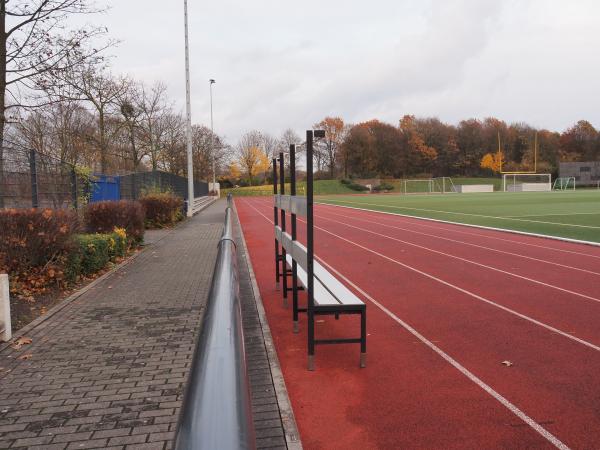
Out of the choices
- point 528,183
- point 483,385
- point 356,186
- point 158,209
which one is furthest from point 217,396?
point 528,183

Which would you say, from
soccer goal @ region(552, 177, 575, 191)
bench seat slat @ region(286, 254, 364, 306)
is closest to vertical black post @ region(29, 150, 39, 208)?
bench seat slat @ region(286, 254, 364, 306)

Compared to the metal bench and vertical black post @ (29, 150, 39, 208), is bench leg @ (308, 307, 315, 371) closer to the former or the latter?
the metal bench

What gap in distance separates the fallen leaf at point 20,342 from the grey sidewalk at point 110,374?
0.07 m

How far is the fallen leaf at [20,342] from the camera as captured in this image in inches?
213

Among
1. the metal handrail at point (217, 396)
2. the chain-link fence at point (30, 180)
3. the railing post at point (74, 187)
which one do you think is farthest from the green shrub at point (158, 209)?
the metal handrail at point (217, 396)

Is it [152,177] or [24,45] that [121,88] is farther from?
[24,45]

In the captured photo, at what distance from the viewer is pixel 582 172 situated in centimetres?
8588

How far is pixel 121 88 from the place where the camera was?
1088 inches

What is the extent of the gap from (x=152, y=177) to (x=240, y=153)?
7092 cm

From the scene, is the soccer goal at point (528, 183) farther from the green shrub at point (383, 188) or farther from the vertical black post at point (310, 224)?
the vertical black post at point (310, 224)

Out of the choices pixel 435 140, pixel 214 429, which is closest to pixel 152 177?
pixel 214 429

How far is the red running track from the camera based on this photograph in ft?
11.7

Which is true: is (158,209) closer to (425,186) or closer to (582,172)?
(425,186)

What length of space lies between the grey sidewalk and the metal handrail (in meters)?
1.82
